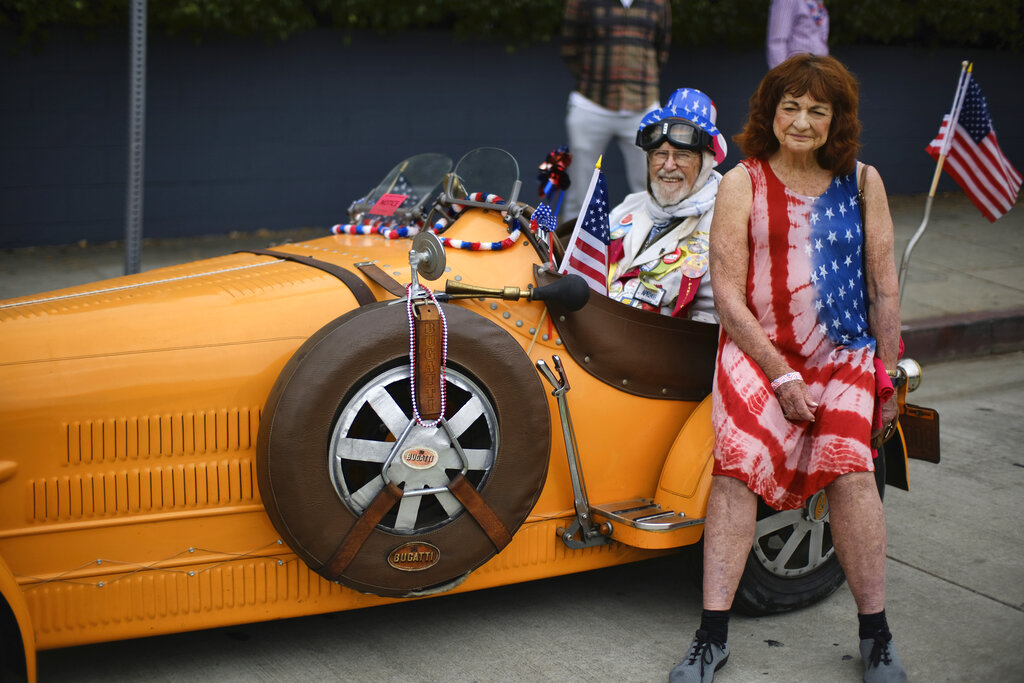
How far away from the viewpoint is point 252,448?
9.65 ft

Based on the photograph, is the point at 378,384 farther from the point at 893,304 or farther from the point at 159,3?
the point at 159,3

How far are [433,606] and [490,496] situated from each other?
69 centimetres

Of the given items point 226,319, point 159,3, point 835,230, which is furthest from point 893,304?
point 159,3

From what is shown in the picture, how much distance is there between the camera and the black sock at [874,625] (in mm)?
3170

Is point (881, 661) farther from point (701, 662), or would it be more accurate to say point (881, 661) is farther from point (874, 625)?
point (701, 662)

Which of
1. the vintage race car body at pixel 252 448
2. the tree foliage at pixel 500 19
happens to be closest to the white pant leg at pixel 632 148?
the tree foliage at pixel 500 19

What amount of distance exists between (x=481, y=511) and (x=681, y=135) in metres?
1.52

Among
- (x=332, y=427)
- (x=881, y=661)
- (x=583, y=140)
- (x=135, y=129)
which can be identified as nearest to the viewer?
(x=332, y=427)

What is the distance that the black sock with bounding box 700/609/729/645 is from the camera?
125 inches

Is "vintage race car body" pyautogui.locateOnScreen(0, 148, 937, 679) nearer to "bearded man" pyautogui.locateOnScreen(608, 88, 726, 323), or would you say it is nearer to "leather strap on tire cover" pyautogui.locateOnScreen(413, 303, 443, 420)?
"leather strap on tire cover" pyautogui.locateOnScreen(413, 303, 443, 420)

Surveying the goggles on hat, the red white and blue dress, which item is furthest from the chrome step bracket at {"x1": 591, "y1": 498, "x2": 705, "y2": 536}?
the goggles on hat

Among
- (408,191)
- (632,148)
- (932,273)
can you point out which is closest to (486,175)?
(408,191)

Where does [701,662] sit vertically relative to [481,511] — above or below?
below

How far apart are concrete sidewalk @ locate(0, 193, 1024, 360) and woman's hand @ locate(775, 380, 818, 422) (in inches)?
150
